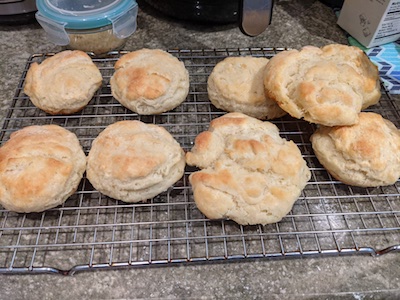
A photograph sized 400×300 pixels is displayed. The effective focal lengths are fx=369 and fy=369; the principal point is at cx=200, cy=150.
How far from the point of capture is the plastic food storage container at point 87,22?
5.31ft

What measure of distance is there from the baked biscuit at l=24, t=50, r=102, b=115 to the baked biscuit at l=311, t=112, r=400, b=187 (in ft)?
3.07

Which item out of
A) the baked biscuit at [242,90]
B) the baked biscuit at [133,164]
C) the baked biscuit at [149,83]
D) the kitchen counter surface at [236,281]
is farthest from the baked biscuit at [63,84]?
the kitchen counter surface at [236,281]

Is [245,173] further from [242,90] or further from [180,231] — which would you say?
[242,90]

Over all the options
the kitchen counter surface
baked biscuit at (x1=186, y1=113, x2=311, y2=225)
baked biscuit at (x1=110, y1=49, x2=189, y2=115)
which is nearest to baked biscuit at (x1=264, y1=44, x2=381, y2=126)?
baked biscuit at (x1=186, y1=113, x2=311, y2=225)

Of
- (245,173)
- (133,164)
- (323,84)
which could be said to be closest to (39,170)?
(133,164)

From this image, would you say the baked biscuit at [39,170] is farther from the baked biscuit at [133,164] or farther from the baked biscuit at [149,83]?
the baked biscuit at [149,83]

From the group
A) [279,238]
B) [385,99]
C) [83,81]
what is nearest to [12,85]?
[83,81]

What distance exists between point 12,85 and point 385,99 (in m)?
1.69

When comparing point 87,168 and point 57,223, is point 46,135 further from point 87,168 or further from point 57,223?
point 57,223

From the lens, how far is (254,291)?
3.54 feet

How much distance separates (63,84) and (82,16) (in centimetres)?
35

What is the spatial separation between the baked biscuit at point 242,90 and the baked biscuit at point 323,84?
2.8 inches

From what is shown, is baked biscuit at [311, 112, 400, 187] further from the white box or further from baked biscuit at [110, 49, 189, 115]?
the white box

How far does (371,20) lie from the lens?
1.84 m
